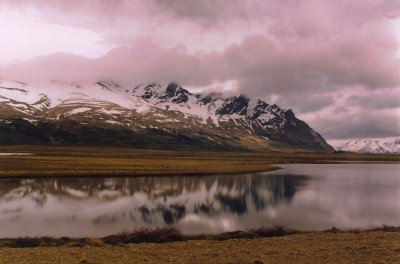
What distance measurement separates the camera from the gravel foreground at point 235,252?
2472 cm

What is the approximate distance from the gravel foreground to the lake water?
815 centimetres

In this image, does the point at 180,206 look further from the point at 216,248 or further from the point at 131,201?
the point at 216,248

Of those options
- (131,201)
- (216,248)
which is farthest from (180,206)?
(216,248)

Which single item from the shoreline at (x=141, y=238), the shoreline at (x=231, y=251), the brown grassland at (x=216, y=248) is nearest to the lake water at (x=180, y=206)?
the shoreline at (x=141, y=238)

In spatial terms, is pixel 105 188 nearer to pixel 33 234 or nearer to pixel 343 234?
pixel 33 234

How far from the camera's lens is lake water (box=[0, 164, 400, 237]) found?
137 feet

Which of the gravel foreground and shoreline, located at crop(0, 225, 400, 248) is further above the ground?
the gravel foreground

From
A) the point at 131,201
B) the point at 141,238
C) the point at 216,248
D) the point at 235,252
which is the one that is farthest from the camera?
the point at 131,201

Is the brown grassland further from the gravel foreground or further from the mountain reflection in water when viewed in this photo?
the mountain reflection in water

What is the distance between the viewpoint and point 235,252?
89.6 ft

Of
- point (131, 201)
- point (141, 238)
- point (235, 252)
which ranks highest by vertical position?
point (235, 252)

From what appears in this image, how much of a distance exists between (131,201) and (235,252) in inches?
1349

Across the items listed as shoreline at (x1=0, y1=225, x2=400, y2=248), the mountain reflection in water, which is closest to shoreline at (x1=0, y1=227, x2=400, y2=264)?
shoreline at (x1=0, y1=225, x2=400, y2=248)

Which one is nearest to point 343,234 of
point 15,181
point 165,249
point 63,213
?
point 165,249
